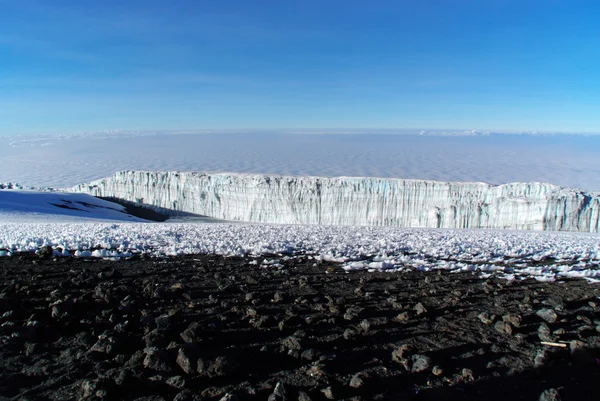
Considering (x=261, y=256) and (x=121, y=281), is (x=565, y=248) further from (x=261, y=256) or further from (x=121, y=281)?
(x=121, y=281)

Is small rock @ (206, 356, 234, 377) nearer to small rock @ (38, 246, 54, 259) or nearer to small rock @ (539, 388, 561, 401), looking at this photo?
small rock @ (539, 388, 561, 401)

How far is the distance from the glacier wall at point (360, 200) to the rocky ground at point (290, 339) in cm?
2807

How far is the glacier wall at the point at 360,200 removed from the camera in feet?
97.8

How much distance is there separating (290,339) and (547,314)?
348 cm

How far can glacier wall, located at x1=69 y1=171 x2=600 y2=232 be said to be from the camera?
97.8ft

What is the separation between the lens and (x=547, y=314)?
4.81 m

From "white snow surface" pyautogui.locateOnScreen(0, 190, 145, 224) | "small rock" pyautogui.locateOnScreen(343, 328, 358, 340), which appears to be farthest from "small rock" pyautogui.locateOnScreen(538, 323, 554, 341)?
"white snow surface" pyautogui.locateOnScreen(0, 190, 145, 224)

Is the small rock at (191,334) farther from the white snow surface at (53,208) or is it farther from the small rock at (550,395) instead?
the white snow surface at (53,208)

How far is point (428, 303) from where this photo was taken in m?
5.40

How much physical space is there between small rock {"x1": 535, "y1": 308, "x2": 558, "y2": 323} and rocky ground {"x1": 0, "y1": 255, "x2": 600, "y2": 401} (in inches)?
0.8

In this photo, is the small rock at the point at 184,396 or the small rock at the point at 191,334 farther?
the small rock at the point at 191,334

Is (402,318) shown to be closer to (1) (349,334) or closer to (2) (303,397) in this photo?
(1) (349,334)

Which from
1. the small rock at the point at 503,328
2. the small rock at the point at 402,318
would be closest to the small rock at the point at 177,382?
the small rock at the point at 402,318

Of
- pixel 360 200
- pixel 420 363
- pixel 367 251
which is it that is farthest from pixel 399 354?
pixel 360 200
